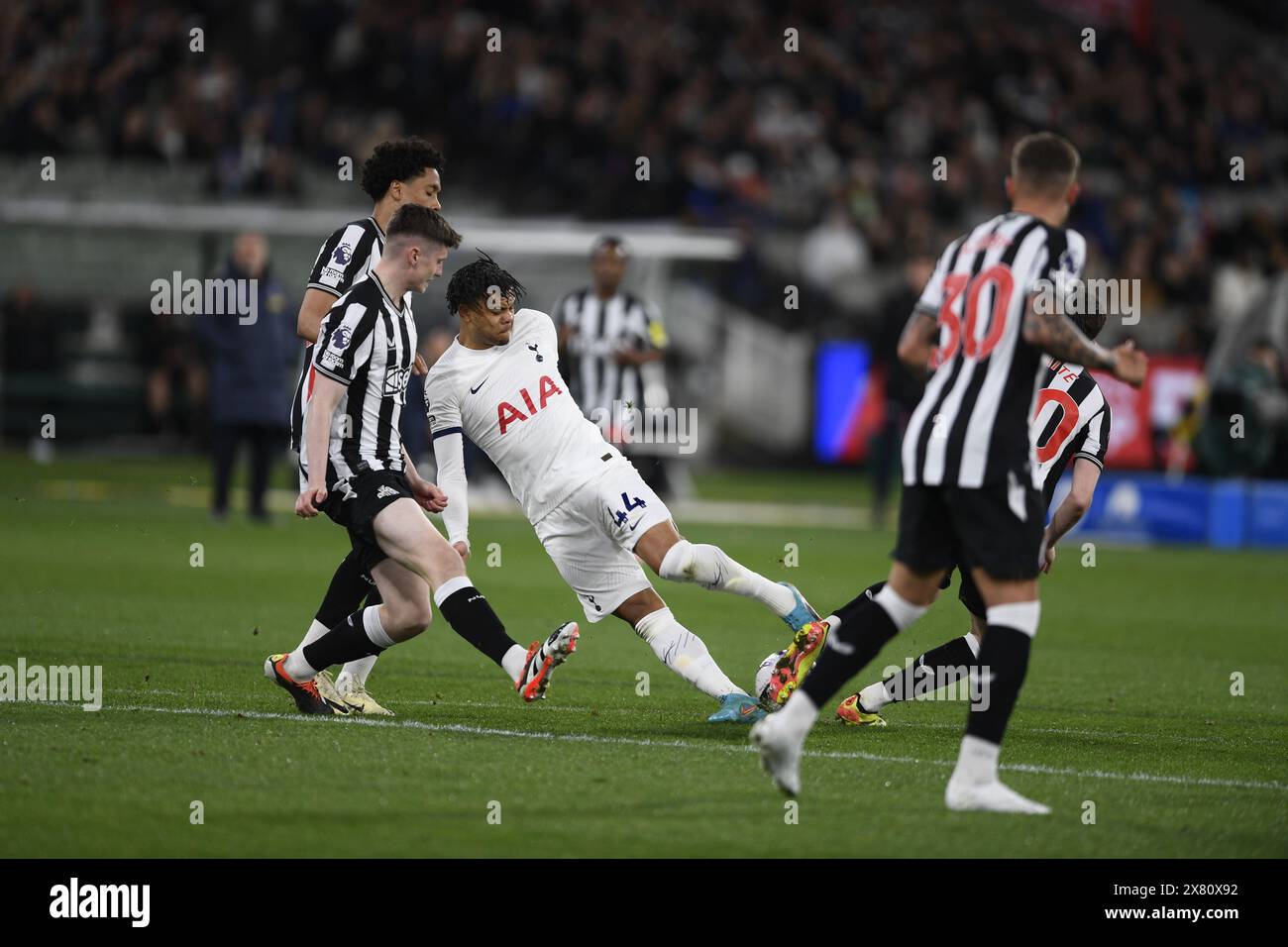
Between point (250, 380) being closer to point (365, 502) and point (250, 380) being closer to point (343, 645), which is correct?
point (343, 645)

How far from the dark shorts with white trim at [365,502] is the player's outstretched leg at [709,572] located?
0.98 m

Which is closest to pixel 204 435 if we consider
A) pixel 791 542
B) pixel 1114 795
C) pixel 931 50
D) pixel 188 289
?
pixel 188 289

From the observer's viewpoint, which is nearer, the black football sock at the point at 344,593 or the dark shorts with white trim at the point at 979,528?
the dark shorts with white trim at the point at 979,528

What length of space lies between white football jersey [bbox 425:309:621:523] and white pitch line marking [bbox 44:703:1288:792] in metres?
0.95

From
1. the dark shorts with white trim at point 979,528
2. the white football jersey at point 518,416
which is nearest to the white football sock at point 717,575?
the white football jersey at point 518,416

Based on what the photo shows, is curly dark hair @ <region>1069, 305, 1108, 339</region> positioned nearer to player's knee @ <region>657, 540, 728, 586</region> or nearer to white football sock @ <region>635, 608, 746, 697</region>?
player's knee @ <region>657, 540, 728, 586</region>

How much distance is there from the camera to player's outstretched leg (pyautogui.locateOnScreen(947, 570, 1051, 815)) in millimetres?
5480

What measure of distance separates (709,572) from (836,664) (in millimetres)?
1506

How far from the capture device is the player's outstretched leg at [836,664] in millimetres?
5410

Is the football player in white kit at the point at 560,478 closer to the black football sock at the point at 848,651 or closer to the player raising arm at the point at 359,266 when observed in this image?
the player raising arm at the point at 359,266

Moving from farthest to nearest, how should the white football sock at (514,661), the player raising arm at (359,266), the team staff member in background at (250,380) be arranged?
the team staff member in background at (250,380) → the player raising arm at (359,266) → the white football sock at (514,661)

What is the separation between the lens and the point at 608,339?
12.6m

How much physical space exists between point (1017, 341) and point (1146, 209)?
2143cm

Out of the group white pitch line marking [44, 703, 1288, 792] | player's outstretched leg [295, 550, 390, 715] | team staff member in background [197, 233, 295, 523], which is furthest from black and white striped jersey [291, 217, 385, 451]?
team staff member in background [197, 233, 295, 523]
